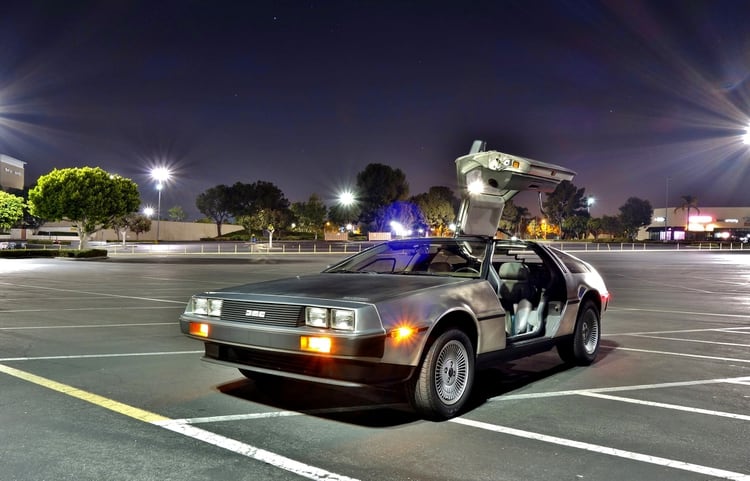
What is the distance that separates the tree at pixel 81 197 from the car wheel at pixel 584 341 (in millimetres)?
41262

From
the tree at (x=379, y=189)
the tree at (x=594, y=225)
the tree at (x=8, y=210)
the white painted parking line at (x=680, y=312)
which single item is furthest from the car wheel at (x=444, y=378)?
the tree at (x=594, y=225)

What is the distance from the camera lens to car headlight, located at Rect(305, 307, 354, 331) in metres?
4.27

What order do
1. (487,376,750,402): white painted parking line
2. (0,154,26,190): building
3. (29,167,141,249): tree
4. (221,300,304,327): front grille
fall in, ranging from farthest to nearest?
(0,154,26,190): building
(29,167,141,249): tree
(487,376,750,402): white painted parking line
(221,300,304,327): front grille

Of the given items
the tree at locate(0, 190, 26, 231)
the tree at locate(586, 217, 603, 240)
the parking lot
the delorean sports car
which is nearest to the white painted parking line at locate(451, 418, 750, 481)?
the parking lot

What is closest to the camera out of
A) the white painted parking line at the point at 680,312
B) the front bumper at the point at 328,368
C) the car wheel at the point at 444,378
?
the front bumper at the point at 328,368

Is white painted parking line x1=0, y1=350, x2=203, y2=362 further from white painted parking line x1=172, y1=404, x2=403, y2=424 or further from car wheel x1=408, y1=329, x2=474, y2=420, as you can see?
car wheel x1=408, y1=329, x2=474, y2=420

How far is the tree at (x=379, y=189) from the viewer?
106 metres

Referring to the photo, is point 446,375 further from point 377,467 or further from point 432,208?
point 432,208

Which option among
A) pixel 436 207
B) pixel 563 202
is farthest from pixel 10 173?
pixel 563 202

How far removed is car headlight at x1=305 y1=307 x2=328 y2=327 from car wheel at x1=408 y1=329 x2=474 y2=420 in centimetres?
86

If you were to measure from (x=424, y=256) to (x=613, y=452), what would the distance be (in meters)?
2.93

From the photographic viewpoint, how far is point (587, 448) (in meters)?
4.16

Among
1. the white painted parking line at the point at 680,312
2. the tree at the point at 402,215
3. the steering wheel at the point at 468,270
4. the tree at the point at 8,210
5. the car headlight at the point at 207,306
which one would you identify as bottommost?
the white painted parking line at the point at 680,312

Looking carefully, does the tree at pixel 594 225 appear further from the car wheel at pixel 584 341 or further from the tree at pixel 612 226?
the car wheel at pixel 584 341
